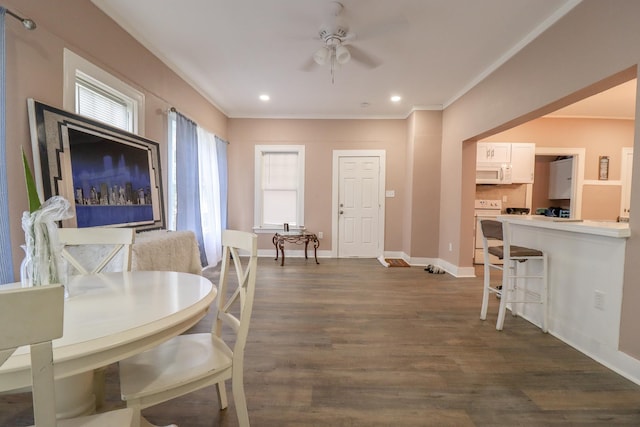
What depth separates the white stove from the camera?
4.95 metres

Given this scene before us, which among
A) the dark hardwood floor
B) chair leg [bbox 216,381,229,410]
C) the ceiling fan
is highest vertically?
the ceiling fan

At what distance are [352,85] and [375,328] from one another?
10.5 feet

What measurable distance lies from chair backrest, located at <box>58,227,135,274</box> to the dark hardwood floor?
758 mm

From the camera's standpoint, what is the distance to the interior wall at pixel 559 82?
1809 mm

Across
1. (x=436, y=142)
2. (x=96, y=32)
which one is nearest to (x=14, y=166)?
(x=96, y=32)

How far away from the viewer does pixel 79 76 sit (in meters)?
2.20

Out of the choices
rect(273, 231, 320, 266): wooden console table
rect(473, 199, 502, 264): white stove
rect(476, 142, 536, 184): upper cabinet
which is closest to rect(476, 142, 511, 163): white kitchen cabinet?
rect(476, 142, 536, 184): upper cabinet

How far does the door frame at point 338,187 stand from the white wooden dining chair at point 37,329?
4.94 metres

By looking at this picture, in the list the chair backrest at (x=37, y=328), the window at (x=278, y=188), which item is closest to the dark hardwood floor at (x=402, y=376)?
the chair backrest at (x=37, y=328)

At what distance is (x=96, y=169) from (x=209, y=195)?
7.16 ft

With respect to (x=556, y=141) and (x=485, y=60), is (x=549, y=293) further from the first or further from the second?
(x=556, y=141)

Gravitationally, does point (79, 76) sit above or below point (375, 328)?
above

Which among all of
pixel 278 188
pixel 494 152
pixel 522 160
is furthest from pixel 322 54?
pixel 522 160

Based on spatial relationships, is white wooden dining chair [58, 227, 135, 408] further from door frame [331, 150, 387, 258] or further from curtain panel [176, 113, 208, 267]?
door frame [331, 150, 387, 258]
